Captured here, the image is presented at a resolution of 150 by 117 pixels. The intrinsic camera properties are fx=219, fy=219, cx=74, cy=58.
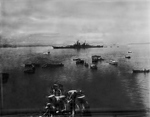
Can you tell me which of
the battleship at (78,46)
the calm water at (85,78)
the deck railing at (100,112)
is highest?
the battleship at (78,46)

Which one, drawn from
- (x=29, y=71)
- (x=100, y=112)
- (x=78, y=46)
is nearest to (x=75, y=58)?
(x=78, y=46)

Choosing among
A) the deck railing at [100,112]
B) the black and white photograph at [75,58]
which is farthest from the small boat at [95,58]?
the deck railing at [100,112]

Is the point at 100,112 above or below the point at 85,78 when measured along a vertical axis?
below

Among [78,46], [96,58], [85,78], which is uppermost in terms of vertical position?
[78,46]

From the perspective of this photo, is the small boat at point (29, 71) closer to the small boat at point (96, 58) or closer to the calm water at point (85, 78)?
the calm water at point (85, 78)

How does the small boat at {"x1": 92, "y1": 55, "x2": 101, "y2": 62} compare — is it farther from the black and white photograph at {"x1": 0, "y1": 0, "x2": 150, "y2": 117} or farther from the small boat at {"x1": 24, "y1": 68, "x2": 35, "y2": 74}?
the small boat at {"x1": 24, "y1": 68, "x2": 35, "y2": 74}

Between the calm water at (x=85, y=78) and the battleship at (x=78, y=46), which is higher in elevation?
the battleship at (x=78, y=46)

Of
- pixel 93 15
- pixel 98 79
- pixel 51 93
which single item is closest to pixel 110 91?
pixel 98 79

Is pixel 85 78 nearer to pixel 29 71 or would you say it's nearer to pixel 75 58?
pixel 75 58
